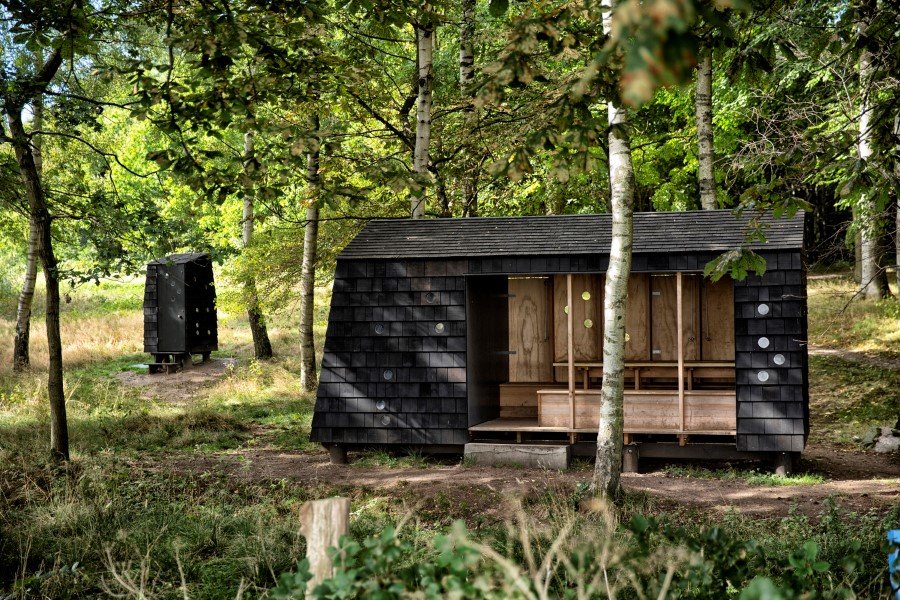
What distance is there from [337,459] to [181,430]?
2.94 metres

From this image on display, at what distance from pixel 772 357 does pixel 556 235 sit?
3046 mm

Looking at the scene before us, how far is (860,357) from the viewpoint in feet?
53.9

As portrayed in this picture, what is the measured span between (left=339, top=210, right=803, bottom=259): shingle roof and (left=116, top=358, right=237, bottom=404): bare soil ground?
6.64 metres

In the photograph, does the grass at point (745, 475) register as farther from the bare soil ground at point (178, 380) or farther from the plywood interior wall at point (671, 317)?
the bare soil ground at point (178, 380)

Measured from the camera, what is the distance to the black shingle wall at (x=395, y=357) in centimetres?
1139

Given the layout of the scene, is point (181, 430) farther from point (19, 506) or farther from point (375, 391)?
point (19, 506)

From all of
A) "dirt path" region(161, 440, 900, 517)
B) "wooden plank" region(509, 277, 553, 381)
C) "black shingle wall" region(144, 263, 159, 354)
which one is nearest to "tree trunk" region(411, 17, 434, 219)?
"wooden plank" region(509, 277, 553, 381)

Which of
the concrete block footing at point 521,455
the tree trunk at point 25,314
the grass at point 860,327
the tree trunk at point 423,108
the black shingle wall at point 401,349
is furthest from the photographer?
the tree trunk at point 25,314

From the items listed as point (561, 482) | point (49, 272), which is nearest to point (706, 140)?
point (561, 482)

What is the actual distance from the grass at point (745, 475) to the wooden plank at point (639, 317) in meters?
1.89

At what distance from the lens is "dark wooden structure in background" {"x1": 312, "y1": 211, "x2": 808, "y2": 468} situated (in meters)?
10.4

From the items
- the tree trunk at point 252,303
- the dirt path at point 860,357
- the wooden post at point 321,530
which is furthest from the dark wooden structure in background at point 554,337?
the wooden post at point 321,530

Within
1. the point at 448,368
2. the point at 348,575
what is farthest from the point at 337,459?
the point at 348,575

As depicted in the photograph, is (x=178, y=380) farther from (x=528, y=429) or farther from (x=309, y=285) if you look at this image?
(x=528, y=429)
